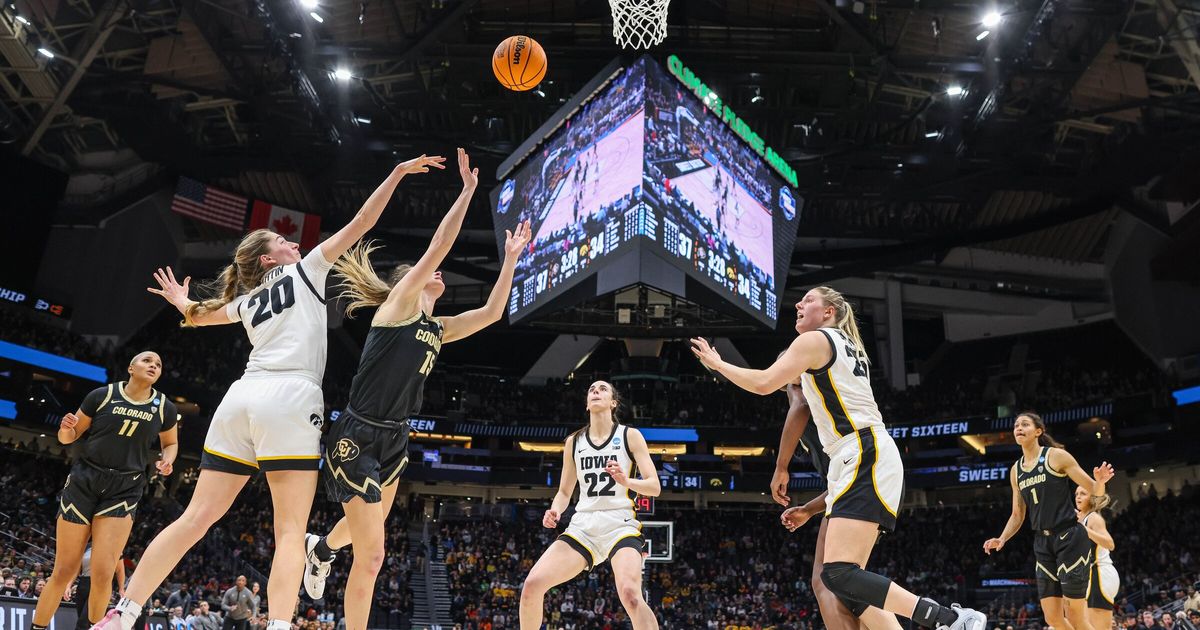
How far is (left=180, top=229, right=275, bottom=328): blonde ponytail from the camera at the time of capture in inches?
213

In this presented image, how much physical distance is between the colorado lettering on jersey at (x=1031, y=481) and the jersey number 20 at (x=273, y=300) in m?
6.87

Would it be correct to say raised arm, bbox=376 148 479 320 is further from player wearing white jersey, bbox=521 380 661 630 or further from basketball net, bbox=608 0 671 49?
basketball net, bbox=608 0 671 49

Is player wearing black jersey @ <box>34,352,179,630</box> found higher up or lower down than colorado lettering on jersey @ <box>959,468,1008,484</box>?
lower down

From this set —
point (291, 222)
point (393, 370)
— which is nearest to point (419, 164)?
point (393, 370)

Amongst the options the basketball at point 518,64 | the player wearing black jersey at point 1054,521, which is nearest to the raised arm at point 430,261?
the player wearing black jersey at point 1054,521

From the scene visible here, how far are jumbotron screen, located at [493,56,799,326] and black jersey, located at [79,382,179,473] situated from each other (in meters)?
9.80

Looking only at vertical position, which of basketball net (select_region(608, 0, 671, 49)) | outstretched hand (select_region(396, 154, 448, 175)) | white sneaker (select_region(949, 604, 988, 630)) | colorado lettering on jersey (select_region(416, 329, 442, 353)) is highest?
Result: basketball net (select_region(608, 0, 671, 49))

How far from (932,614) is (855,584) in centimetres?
40

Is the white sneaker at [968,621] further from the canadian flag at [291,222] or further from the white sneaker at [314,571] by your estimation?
the canadian flag at [291,222]

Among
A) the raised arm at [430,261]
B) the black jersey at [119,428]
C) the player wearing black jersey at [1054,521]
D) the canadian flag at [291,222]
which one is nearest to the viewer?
the raised arm at [430,261]

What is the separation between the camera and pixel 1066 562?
8414 millimetres

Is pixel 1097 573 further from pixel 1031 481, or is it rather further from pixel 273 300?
pixel 273 300

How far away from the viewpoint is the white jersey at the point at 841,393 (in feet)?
17.3

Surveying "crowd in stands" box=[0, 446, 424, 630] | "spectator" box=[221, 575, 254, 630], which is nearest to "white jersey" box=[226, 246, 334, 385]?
"spectator" box=[221, 575, 254, 630]
